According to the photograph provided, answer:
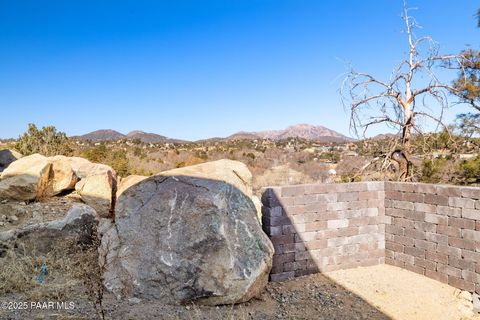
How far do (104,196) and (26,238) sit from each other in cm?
293

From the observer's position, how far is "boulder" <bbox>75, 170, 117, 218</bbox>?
8.86 meters

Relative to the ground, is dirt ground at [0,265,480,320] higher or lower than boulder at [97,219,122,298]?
lower

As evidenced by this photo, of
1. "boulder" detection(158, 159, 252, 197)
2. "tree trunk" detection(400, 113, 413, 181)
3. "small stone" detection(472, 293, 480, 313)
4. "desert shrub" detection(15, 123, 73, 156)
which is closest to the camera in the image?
"small stone" detection(472, 293, 480, 313)

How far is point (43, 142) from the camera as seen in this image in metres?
16.2

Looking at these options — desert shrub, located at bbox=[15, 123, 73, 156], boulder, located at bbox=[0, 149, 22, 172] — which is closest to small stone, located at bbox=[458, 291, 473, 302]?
boulder, located at bbox=[0, 149, 22, 172]

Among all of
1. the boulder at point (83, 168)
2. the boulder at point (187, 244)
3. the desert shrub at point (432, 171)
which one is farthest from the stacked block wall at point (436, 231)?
the boulder at point (83, 168)

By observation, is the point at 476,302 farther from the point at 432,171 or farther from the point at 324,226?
the point at 432,171

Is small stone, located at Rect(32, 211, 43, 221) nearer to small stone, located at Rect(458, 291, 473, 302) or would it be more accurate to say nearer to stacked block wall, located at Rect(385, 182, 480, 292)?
stacked block wall, located at Rect(385, 182, 480, 292)

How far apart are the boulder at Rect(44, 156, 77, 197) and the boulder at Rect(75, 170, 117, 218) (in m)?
0.26

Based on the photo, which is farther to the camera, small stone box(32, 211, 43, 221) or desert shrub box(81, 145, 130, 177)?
desert shrub box(81, 145, 130, 177)

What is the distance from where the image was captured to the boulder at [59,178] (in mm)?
9100

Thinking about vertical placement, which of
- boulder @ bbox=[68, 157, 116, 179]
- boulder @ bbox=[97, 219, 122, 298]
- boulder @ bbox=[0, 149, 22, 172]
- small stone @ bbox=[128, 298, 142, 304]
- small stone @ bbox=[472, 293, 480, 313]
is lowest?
small stone @ bbox=[472, 293, 480, 313]

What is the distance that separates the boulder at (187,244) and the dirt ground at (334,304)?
0.22 m

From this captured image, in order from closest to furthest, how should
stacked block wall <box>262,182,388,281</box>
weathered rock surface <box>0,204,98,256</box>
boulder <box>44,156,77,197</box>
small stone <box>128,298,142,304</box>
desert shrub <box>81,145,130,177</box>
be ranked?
small stone <box>128,298,142,304</box>
stacked block wall <box>262,182,388,281</box>
weathered rock surface <box>0,204,98,256</box>
boulder <box>44,156,77,197</box>
desert shrub <box>81,145,130,177</box>
